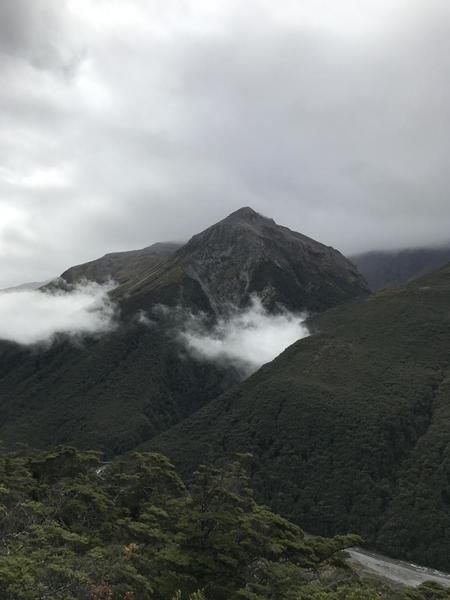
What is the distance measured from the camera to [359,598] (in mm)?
32281

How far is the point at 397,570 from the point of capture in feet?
445

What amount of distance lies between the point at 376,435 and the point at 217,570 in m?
162

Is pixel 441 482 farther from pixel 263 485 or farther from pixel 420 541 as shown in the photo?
pixel 263 485

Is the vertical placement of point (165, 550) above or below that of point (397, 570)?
above

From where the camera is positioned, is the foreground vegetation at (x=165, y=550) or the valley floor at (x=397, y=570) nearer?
the foreground vegetation at (x=165, y=550)

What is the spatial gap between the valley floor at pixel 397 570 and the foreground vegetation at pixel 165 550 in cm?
Result: 8368

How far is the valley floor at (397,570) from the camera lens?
417ft

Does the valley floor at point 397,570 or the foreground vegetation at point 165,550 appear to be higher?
the foreground vegetation at point 165,550

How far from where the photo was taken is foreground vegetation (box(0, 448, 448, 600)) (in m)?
33.4

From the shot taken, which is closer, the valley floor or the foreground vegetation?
the foreground vegetation

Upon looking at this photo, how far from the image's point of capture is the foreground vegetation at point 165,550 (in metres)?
33.4

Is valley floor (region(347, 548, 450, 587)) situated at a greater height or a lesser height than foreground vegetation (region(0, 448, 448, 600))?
lesser

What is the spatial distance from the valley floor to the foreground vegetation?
83.7 meters

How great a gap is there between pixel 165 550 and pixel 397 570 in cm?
11483
